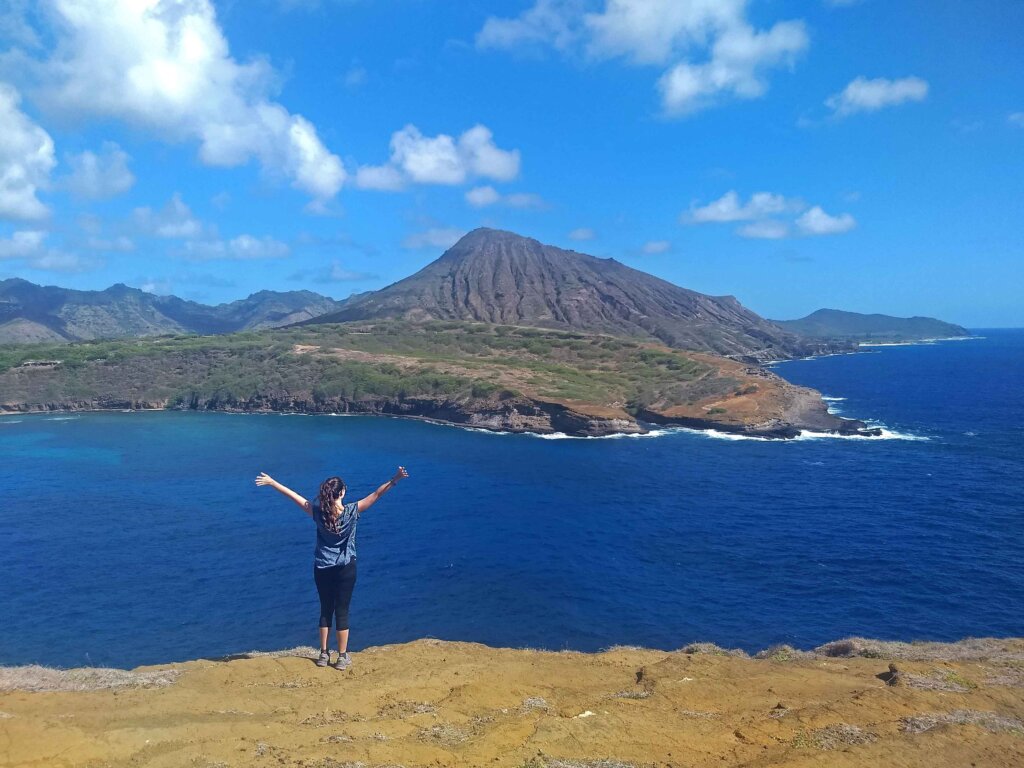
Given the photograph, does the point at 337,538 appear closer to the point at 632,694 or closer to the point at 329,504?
the point at 329,504

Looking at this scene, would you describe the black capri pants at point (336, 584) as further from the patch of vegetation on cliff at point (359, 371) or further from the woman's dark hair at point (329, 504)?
the patch of vegetation on cliff at point (359, 371)

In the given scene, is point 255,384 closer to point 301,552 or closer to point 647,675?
point 301,552

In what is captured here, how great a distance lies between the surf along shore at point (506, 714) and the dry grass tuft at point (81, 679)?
6 centimetres

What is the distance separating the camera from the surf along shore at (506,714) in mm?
8820

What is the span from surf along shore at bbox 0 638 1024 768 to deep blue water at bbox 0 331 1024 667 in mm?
14417

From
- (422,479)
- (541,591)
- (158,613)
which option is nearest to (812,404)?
(422,479)

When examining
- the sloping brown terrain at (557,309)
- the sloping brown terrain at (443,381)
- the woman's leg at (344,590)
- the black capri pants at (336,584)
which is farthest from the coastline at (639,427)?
the sloping brown terrain at (557,309)

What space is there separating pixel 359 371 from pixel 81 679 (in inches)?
3563

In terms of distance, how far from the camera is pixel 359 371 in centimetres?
10269

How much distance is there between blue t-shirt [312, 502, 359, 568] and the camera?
11.3 meters

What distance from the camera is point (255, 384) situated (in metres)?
103

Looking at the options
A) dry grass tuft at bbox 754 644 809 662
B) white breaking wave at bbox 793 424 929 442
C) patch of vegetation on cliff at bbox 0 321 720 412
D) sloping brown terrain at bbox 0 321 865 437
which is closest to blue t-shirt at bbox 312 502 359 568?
dry grass tuft at bbox 754 644 809 662

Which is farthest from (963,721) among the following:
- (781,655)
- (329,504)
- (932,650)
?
(329,504)

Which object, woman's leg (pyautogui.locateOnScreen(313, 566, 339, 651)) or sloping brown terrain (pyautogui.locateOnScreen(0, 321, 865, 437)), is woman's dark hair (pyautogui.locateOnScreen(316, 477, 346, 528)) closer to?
woman's leg (pyautogui.locateOnScreen(313, 566, 339, 651))
